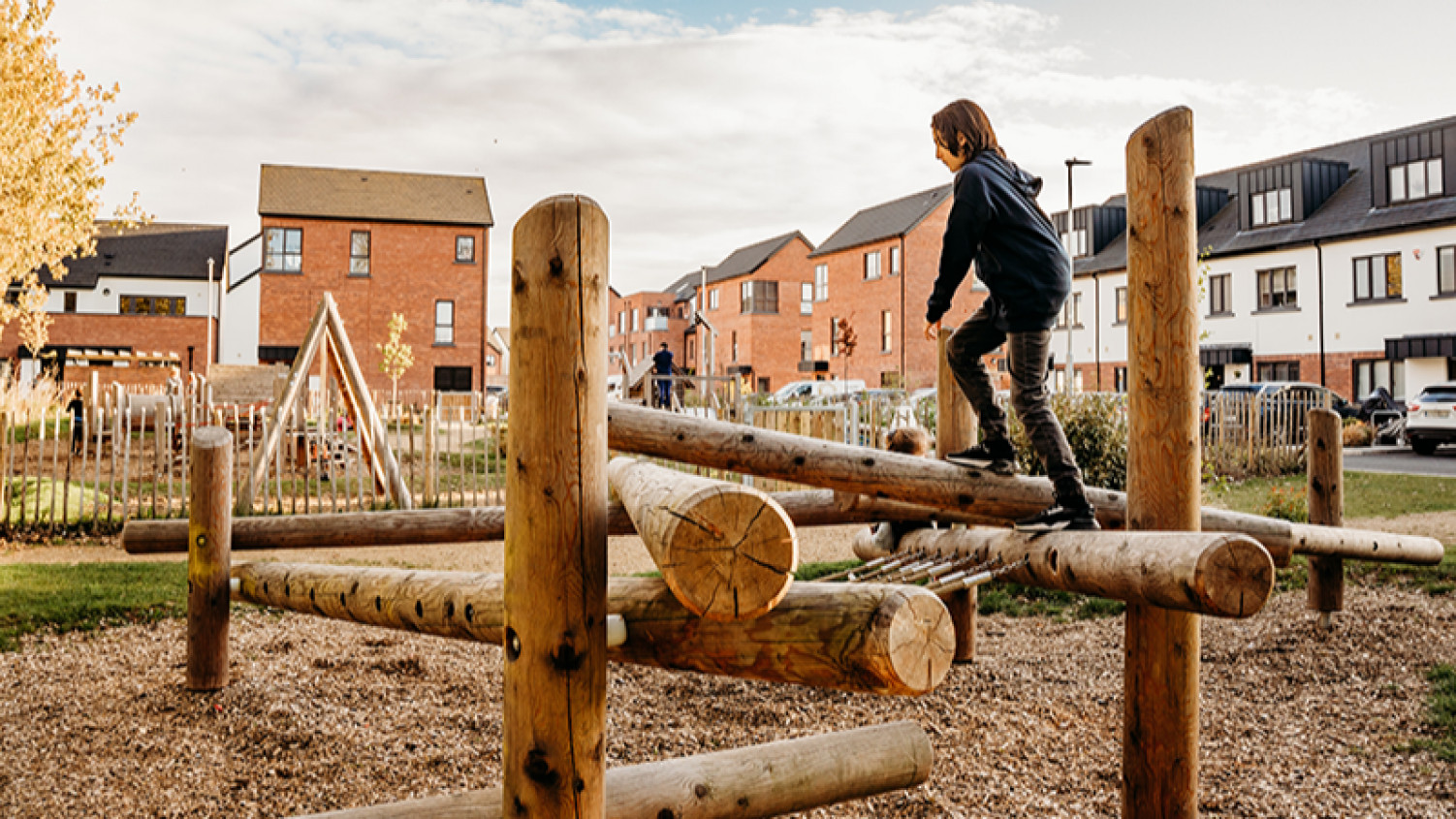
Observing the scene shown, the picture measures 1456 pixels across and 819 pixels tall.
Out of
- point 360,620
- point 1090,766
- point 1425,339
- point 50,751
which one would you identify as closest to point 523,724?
point 360,620

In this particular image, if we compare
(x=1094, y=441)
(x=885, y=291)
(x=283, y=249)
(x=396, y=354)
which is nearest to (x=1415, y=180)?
(x=885, y=291)

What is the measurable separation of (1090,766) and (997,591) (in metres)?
3.61

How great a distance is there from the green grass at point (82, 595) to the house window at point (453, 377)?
32.0m

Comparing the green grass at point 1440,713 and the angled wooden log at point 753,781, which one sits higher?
the angled wooden log at point 753,781

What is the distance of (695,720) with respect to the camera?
4984 millimetres

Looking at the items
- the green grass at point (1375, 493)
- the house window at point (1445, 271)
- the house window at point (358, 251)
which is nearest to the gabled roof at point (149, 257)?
the house window at point (358, 251)

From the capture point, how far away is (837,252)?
158 feet

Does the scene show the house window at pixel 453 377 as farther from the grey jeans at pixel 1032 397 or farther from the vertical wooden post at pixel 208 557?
the grey jeans at pixel 1032 397

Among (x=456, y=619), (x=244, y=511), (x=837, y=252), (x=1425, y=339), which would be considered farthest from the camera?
(x=837, y=252)

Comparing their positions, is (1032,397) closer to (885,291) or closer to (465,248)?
(465,248)

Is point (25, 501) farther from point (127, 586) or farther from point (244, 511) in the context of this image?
point (127, 586)

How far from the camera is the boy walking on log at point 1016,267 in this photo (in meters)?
4.27

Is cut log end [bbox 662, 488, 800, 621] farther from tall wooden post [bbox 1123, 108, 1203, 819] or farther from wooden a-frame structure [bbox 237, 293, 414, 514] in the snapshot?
wooden a-frame structure [bbox 237, 293, 414, 514]

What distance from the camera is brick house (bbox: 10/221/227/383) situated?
45.5m
